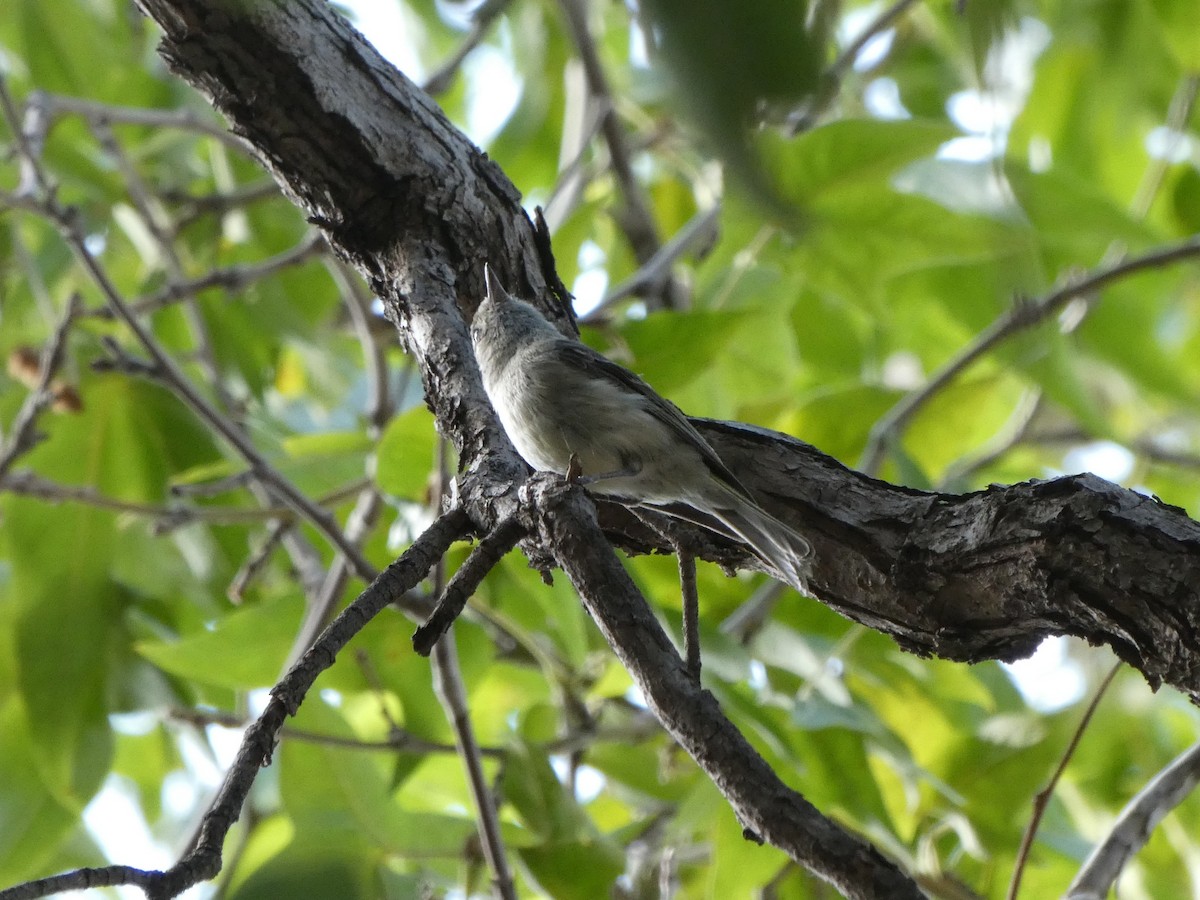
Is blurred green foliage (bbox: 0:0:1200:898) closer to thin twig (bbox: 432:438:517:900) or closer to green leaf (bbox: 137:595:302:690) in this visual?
green leaf (bbox: 137:595:302:690)

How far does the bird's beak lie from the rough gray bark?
0.02 meters

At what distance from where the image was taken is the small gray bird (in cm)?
180

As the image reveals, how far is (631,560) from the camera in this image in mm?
2766

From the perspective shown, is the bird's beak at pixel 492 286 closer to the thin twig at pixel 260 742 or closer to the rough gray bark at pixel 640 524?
the rough gray bark at pixel 640 524

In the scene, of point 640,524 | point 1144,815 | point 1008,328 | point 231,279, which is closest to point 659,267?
point 1008,328

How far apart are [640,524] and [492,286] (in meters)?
0.47

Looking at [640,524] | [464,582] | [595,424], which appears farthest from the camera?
[595,424]

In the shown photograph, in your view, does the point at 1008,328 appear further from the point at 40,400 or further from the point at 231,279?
the point at 40,400

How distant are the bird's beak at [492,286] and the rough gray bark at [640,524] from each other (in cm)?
2

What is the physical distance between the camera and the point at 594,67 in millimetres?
3309

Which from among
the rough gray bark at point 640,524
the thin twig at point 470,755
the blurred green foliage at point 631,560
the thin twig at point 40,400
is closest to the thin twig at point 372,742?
the blurred green foliage at point 631,560

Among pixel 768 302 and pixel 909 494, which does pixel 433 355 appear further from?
pixel 768 302

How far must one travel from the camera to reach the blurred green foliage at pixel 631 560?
2596mm

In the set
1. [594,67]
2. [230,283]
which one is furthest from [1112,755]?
[230,283]
